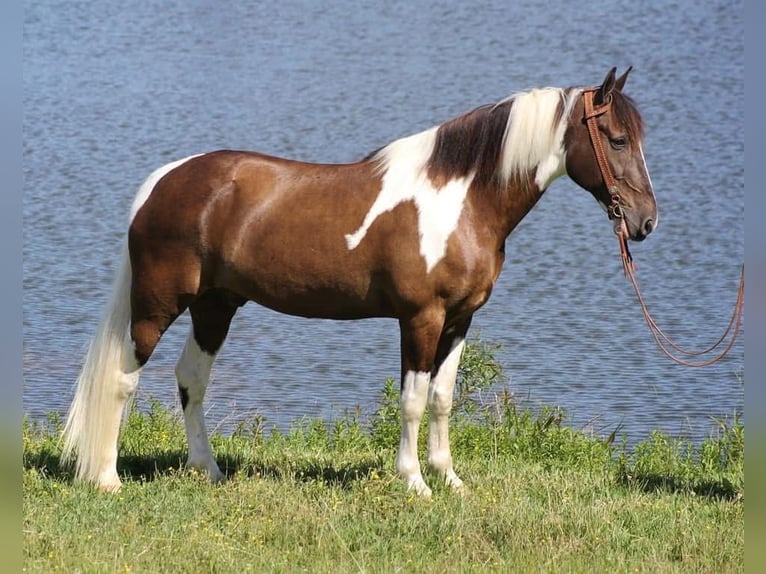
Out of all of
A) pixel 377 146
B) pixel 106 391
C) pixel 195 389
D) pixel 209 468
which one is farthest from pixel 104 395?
pixel 377 146

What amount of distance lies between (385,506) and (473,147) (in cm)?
186

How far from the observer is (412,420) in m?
6.43

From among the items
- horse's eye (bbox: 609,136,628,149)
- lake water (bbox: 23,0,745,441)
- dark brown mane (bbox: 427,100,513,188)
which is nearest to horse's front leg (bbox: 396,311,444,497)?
dark brown mane (bbox: 427,100,513,188)

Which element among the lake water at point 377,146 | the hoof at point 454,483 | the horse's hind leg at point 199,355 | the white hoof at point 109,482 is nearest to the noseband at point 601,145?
the hoof at point 454,483

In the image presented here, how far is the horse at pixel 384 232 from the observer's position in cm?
624

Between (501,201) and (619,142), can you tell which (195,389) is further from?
(619,142)

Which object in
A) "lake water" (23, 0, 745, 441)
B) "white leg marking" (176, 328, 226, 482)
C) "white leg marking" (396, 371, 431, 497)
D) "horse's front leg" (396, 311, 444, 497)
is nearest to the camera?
"horse's front leg" (396, 311, 444, 497)

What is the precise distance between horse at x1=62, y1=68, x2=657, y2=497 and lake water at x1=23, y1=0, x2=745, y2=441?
2249 millimetres

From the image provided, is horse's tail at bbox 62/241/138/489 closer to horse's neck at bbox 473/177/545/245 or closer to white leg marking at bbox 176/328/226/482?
white leg marking at bbox 176/328/226/482

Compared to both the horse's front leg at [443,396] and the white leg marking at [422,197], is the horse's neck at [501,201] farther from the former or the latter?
the horse's front leg at [443,396]

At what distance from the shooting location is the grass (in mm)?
5387

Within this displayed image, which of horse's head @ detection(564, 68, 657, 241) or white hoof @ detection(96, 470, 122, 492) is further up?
horse's head @ detection(564, 68, 657, 241)

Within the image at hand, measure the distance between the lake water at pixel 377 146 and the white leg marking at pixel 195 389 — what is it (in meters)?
1.88

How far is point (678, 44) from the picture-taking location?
2089cm
